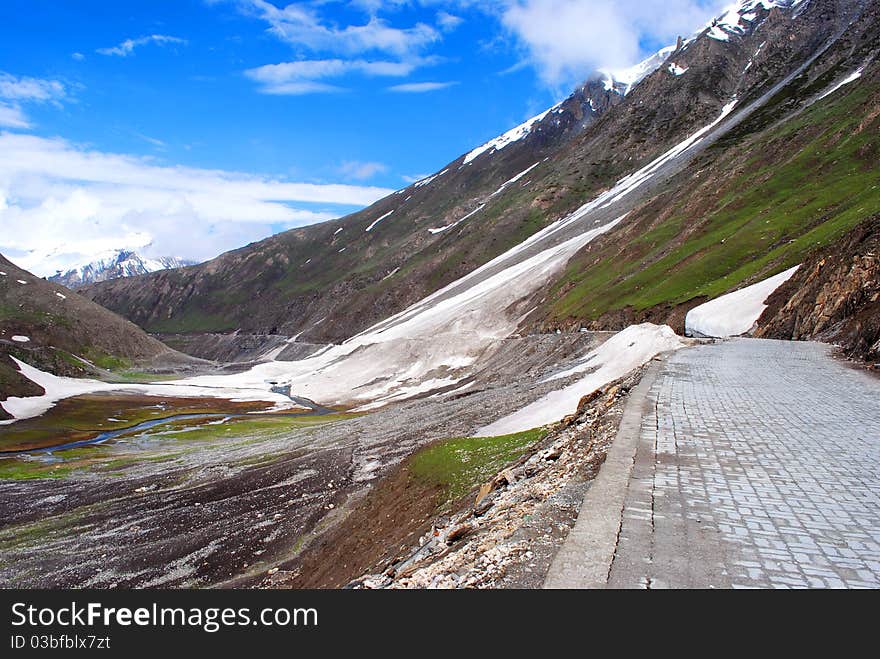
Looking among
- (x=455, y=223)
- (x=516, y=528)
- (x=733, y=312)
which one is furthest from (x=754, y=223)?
(x=455, y=223)

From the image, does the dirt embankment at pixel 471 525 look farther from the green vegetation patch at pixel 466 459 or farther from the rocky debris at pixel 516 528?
the green vegetation patch at pixel 466 459

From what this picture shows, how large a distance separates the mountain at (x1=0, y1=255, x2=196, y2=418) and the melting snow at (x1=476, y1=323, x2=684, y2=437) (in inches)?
4600

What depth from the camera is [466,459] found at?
2020 centimetres

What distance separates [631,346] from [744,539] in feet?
99.8

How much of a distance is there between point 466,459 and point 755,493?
497 inches

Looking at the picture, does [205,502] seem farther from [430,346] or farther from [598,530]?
[430,346]

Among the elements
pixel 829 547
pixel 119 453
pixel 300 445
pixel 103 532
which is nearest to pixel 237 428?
pixel 119 453

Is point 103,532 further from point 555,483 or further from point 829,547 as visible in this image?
point 829,547

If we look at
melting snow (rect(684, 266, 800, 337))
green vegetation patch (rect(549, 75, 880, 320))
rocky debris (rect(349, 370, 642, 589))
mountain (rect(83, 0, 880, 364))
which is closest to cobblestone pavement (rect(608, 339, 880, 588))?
rocky debris (rect(349, 370, 642, 589))

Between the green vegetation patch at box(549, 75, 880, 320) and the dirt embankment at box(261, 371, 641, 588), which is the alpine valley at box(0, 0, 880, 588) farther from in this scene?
the green vegetation patch at box(549, 75, 880, 320)

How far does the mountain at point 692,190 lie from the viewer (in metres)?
54.8

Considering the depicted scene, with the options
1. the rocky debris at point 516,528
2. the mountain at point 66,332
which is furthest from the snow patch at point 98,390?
the rocky debris at point 516,528

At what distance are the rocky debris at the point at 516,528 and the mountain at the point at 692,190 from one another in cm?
3386

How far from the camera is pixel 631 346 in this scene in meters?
35.8
